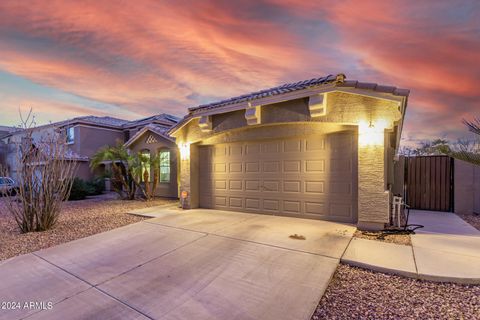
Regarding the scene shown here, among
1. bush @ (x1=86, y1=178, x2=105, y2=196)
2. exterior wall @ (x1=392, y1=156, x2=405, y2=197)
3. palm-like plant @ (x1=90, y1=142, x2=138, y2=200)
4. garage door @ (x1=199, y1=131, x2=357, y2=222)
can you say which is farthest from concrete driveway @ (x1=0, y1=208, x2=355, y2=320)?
bush @ (x1=86, y1=178, x2=105, y2=196)

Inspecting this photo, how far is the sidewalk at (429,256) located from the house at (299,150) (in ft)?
3.46

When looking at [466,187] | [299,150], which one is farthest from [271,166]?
[466,187]

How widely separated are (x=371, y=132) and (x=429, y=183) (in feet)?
17.5

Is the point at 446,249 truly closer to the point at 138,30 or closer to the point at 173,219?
the point at 173,219

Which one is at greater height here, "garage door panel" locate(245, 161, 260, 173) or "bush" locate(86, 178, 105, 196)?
"garage door panel" locate(245, 161, 260, 173)

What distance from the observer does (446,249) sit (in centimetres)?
425

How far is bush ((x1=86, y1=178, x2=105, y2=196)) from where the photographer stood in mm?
14570

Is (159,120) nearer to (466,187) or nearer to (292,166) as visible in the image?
(292,166)

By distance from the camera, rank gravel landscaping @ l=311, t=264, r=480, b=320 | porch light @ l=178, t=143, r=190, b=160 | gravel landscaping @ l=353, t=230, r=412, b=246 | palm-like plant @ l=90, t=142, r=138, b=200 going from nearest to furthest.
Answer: gravel landscaping @ l=311, t=264, r=480, b=320 < gravel landscaping @ l=353, t=230, r=412, b=246 < porch light @ l=178, t=143, r=190, b=160 < palm-like plant @ l=90, t=142, r=138, b=200

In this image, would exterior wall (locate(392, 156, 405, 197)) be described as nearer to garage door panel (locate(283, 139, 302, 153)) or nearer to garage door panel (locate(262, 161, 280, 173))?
garage door panel (locate(283, 139, 302, 153))

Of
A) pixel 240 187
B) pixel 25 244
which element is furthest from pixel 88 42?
pixel 240 187

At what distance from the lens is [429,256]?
3930 mm

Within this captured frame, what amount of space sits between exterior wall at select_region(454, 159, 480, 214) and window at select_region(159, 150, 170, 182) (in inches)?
501

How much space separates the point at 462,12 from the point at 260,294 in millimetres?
8882
